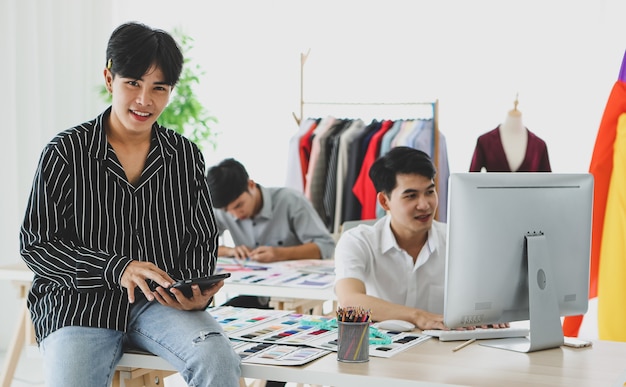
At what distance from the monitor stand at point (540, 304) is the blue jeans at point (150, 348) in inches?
29.8

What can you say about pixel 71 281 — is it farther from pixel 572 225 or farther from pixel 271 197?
pixel 271 197

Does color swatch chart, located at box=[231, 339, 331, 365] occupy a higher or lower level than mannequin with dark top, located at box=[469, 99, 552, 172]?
lower

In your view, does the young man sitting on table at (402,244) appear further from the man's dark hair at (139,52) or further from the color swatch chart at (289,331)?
the man's dark hair at (139,52)

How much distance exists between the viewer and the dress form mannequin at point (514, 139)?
4.92 m

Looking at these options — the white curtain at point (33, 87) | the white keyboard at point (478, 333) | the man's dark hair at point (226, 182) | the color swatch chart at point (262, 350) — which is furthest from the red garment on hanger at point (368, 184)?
the white keyboard at point (478, 333)

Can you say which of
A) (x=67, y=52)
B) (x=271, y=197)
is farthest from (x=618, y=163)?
(x=67, y=52)

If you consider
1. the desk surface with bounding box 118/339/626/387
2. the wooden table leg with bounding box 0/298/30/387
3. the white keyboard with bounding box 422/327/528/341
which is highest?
the white keyboard with bounding box 422/327/528/341

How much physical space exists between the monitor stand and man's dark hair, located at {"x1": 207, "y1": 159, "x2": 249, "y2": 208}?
6.59 feet

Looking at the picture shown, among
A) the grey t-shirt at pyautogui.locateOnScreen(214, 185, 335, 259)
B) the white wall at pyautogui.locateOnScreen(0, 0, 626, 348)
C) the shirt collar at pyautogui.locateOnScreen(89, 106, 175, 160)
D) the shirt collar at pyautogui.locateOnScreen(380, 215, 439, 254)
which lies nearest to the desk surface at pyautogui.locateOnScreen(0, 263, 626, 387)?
the shirt collar at pyautogui.locateOnScreen(89, 106, 175, 160)

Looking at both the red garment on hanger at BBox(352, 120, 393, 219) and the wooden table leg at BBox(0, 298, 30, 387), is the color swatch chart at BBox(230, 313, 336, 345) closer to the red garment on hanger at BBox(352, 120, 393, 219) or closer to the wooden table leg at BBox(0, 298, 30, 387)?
the wooden table leg at BBox(0, 298, 30, 387)

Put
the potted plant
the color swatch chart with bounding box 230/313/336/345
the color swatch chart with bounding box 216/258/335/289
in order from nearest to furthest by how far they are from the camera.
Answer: the color swatch chart with bounding box 230/313/336/345, the color swatch chart with bounding box 216/258/335/289, the potted plant

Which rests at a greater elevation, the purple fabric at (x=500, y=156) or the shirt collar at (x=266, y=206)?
the purple fabric at (x=500, y=156)

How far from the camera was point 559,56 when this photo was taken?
5430 millimetres

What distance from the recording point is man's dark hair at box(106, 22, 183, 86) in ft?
7.32
